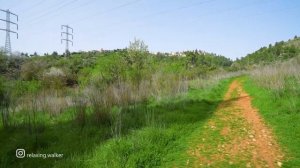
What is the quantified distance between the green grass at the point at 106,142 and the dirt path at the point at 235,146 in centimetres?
44

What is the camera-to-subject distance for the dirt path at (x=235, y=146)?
17.2 ft

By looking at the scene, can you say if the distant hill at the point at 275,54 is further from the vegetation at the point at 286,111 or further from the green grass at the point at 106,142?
the green grass at the point at 106,142

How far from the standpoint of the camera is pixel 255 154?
5551mm

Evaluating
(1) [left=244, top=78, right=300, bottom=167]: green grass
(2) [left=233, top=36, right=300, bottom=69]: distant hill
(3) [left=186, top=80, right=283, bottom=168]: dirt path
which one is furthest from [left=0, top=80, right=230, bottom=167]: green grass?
(2) [left=233, top=36, right=300, bottom=69]: distant hill

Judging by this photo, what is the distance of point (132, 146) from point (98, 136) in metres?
1.36

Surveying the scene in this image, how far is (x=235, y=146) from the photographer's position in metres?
6.14

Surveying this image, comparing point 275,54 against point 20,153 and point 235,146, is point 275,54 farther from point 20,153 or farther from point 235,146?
point 20,153

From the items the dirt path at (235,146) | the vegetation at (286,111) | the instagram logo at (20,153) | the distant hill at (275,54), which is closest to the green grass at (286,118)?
the vegetation at (286,111)

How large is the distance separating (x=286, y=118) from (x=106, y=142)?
5.61m

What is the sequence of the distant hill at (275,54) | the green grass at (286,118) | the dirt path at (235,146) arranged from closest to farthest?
the dirt path at (235,146) → the green grass at (286,118) → the distant hill at (275,54)

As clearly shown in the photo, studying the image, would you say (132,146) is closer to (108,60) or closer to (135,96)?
(135,96)

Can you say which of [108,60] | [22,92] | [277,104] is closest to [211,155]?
[277,104]

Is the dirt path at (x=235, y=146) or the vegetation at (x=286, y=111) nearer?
the dirt path at (x=235, y=146)

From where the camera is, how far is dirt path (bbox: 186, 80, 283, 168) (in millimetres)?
5238
